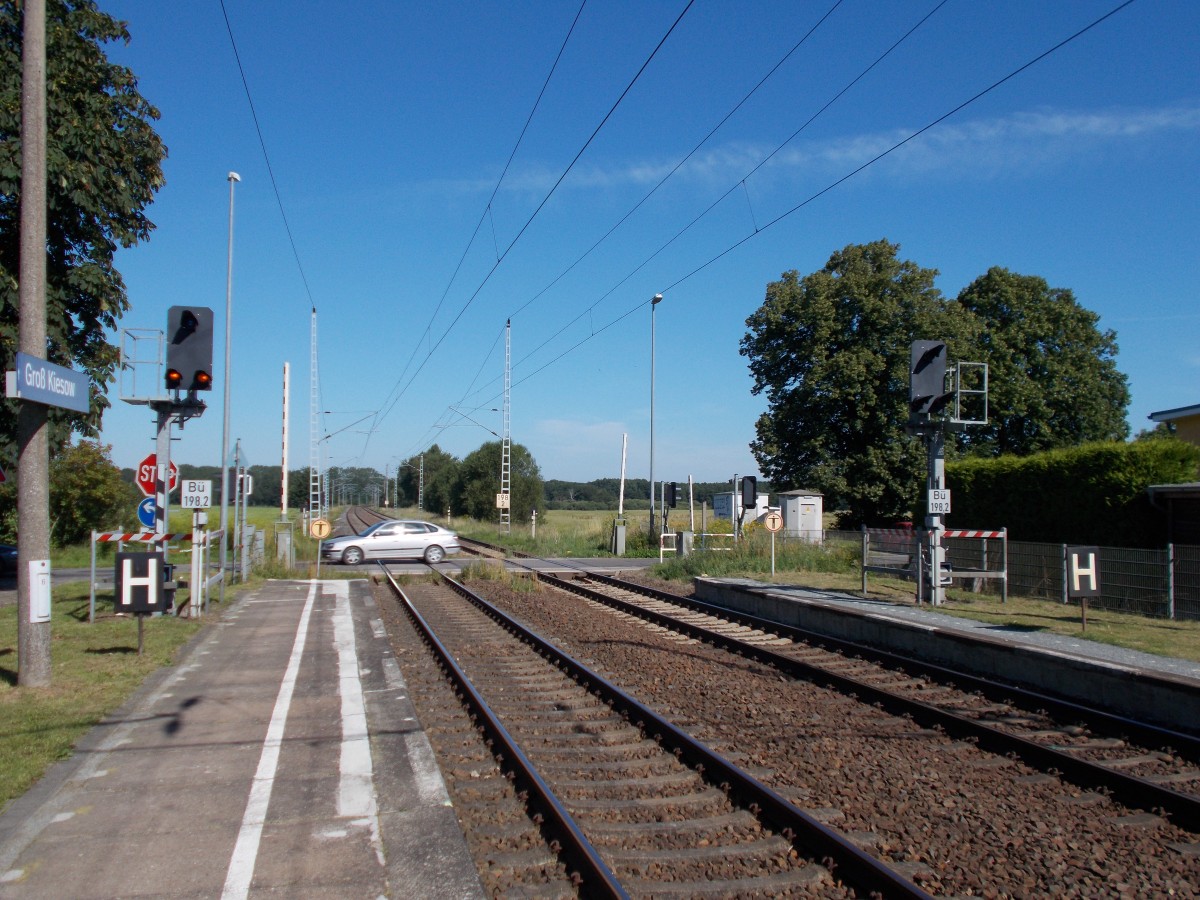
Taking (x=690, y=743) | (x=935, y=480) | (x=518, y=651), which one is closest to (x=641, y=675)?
(x=518, y=651)

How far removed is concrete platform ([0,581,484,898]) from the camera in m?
5.20

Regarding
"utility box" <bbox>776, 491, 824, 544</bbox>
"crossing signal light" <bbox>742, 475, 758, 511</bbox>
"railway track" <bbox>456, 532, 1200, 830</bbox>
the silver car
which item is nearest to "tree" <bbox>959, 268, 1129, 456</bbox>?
"utility box" <bbox>776, 491, 824, 544</bbox>

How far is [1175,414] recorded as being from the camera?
97.6 feet

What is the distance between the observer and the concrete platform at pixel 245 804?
5.20 meters

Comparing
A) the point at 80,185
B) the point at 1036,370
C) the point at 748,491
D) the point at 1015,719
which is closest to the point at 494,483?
the point at 1036,370

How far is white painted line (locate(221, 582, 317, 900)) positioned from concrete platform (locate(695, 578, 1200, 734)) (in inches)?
311

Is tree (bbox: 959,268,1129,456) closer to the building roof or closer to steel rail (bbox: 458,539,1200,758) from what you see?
the building roof

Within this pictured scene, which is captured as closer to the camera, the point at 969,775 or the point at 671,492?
the point at 969,775

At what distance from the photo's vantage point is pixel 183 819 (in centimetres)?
617

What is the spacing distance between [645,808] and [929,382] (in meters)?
12.6

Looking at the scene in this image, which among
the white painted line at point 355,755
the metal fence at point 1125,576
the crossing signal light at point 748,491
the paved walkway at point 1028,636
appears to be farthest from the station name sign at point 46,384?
the crossing signal light at point 748,491

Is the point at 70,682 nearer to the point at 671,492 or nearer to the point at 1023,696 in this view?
the point at 1023,696

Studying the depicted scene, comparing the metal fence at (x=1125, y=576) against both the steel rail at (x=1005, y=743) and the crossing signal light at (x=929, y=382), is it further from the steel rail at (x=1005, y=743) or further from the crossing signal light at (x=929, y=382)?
the steel rail at (x=1005, y=743)

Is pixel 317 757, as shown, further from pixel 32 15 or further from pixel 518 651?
pixel 32 15
